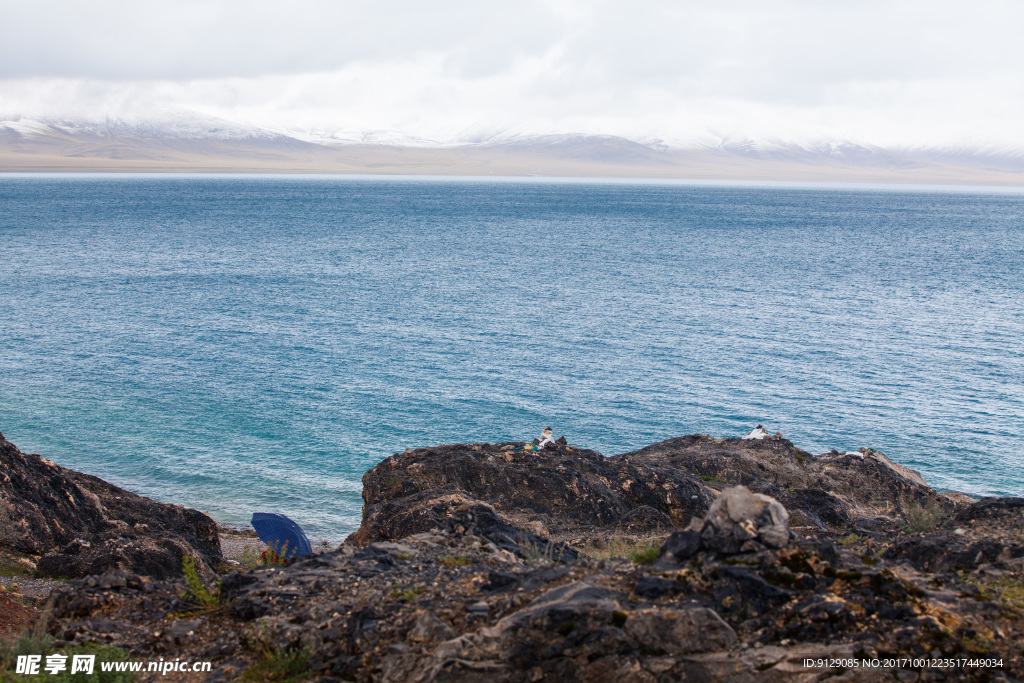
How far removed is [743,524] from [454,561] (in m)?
4.07

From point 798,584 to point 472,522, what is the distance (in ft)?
21.6

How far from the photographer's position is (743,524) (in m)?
8.14

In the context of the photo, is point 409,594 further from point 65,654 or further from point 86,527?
point 86,527

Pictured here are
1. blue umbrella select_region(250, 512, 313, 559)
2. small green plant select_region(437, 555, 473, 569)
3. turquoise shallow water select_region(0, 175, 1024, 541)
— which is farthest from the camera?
turquoise shallow water select_region(0, 175, 1024, 541)

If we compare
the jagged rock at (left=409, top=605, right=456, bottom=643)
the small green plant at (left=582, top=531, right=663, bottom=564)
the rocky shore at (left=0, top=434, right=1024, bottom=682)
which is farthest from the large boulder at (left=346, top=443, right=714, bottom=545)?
the jagged rock at (left=409, top=605, right=456, bottom=643)

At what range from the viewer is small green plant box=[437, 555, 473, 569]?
32.8ft

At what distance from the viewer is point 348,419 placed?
30.5m

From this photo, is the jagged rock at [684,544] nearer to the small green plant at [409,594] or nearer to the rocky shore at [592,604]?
the rocky shore at [592,604]

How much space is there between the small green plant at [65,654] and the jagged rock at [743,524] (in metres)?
6.75

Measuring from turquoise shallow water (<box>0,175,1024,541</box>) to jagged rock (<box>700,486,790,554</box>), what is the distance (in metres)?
15.7

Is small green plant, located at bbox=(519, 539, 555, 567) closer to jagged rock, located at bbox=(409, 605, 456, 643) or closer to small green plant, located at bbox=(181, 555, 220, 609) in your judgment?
jagged rock, located at bbox=(409, 605, 456, 643)

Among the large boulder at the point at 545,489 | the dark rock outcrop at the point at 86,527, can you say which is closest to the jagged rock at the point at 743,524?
the large boulder at the point at 545,489

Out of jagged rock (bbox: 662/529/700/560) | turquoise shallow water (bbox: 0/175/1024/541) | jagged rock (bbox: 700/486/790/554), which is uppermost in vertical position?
jagged rock (bbox: 700/486/790/554)

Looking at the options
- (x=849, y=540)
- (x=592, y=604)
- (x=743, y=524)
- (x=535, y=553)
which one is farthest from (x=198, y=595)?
(x=849, y=540)
